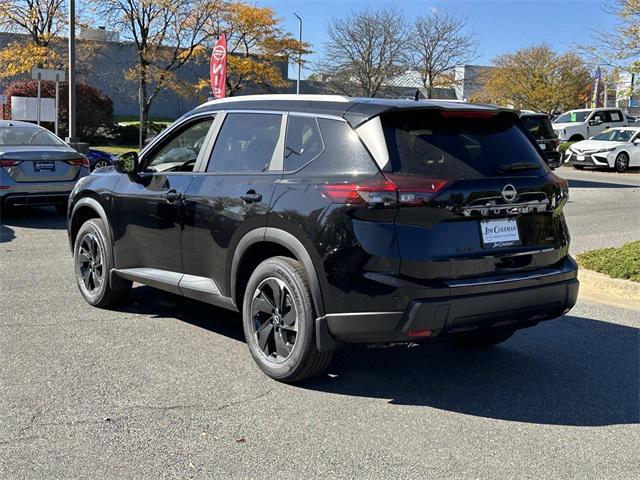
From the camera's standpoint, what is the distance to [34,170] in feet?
37.3

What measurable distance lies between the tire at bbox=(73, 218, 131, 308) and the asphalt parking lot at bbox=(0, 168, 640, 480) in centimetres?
14

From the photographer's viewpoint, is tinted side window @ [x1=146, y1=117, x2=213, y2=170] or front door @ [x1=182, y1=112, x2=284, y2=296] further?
tinted side window @ [x1=146, y1=117, x2=213, y2=170]

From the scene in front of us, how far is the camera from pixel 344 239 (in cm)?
412

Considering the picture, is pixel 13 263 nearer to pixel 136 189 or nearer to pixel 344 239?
pixel 136 189

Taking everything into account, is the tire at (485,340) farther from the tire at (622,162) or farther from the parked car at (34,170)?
the tire at (622,162)

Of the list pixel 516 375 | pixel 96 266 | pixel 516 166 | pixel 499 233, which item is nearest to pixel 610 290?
pixel 516 375

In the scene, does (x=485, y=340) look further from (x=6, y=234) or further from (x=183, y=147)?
(x=6, y=234)

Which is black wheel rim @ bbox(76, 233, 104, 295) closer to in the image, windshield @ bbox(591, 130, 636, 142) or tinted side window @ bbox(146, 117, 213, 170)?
tinted side window @ bbox(146, 117, 213, 170)

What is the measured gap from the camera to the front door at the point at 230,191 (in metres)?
4.77

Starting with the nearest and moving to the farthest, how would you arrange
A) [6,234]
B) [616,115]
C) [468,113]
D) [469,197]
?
[469,197] < [468,113] < [6,234] < [616,115]

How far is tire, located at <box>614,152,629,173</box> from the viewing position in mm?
26203

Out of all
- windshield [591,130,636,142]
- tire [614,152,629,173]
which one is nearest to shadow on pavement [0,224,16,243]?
tire [614,152,629,173]

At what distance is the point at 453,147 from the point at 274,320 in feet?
5.24

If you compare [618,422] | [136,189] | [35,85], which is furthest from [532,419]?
[35,85]
